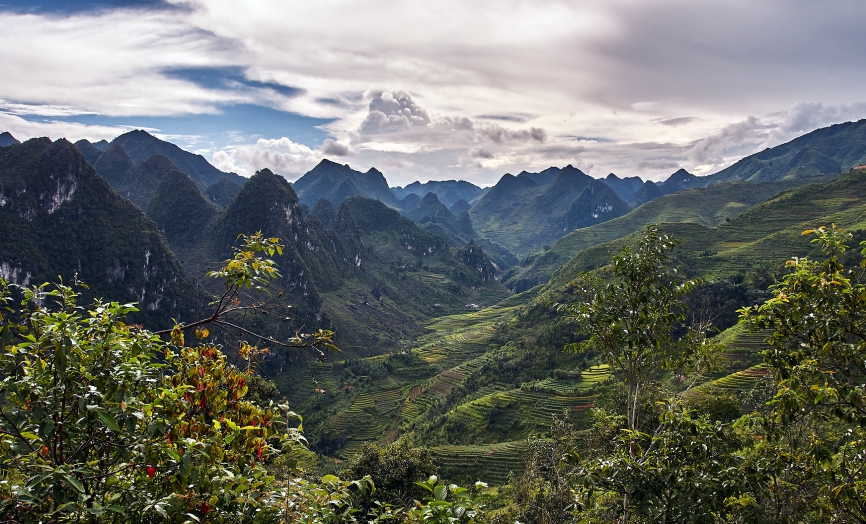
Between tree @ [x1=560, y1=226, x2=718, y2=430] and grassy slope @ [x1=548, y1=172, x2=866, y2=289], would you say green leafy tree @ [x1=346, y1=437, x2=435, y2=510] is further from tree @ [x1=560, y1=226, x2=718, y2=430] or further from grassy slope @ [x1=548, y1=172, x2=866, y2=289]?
grassy slope @ [x1=548, y1=172, x2=866, y2=289]

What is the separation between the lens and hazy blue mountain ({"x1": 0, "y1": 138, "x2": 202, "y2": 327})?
8256 centimetres

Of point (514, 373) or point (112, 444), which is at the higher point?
point (112, 444)

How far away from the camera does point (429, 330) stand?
508ft

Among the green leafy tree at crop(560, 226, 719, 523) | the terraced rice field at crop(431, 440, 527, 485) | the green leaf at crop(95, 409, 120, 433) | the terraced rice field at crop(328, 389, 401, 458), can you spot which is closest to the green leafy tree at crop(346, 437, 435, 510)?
the green leafy tree at crop(560, 226, 719, 523)

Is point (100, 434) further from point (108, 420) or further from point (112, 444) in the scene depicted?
point (108, 420)

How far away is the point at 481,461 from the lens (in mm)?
50438

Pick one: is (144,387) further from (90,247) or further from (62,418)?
(90,247)

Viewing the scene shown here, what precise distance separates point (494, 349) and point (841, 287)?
343 ft

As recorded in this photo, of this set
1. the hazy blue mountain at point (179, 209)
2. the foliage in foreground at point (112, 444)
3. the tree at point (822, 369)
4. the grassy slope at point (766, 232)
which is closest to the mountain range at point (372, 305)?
the grassy slope at point (766, 232)

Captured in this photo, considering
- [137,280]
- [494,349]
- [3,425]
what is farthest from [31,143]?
[3,425]

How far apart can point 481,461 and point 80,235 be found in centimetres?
9863

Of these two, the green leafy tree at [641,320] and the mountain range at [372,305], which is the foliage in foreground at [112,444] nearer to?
the green leafy tree at [641,320]

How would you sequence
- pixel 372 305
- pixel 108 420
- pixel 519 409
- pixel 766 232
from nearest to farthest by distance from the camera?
pixel 108 420, pixel 519 409, pixel 766 232, pixel 372 305

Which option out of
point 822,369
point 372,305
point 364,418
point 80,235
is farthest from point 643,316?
point 372,305
